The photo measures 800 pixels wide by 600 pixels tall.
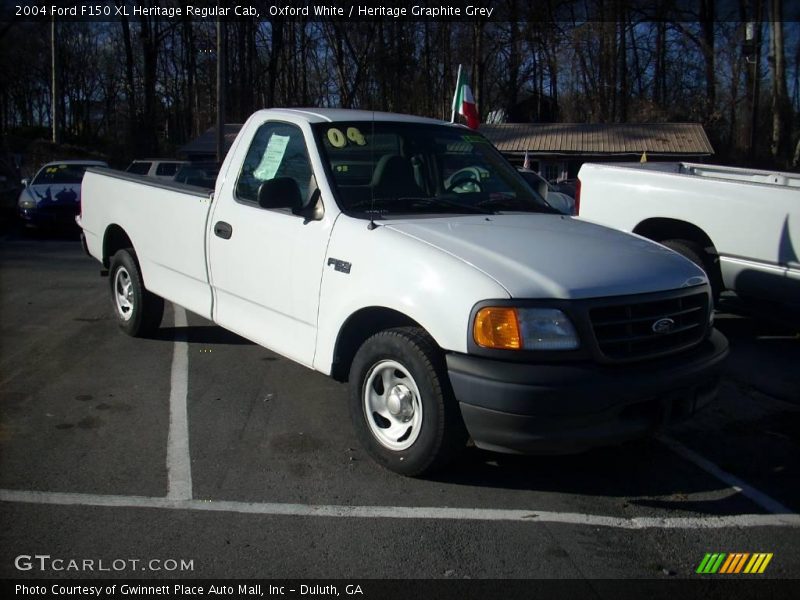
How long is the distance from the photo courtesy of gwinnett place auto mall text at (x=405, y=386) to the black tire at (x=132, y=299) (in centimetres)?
3

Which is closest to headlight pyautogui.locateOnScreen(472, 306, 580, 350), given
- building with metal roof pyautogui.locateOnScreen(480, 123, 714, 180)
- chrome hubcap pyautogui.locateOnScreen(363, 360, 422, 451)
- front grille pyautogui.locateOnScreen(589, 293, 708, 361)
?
front grille pyautogui.locateOnScreen(589, 293, 708, 361)

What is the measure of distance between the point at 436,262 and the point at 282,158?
1781mm

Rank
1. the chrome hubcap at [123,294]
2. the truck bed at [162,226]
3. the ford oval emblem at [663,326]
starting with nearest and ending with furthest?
the ford oval emblem at [663,326]
the truck bed at [162,226]
the chrome hubcap at [123,294]

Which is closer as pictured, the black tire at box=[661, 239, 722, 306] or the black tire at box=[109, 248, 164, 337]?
the black tire at box=[109, 248, 164, 337]

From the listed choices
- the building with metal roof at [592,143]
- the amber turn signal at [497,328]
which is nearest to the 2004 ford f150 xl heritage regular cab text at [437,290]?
the amber turn signal at [497,328]

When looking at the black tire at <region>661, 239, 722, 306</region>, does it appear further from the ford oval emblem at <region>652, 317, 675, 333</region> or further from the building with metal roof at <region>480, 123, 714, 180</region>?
the building with metal roof at <region>480, 123, 714, 180</region>

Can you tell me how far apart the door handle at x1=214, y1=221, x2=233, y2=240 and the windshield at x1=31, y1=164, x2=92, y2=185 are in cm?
1255

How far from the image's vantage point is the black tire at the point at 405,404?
154 inches

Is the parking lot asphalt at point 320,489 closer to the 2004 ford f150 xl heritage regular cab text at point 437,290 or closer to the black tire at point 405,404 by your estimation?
the black tire at point 405,404

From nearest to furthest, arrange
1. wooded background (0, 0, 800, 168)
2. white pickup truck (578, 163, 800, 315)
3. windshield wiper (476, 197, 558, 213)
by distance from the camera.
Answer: windshield wiper (476, 197, 558, 213)
white pickup truck (578, 163, 800, 315)
wooded background (0, 0, 800, 168)

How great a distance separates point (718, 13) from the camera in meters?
44.6

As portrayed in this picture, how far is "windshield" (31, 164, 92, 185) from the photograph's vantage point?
16859mm

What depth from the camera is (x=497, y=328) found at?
370 cm

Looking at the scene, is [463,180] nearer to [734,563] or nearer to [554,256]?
[554,256]
